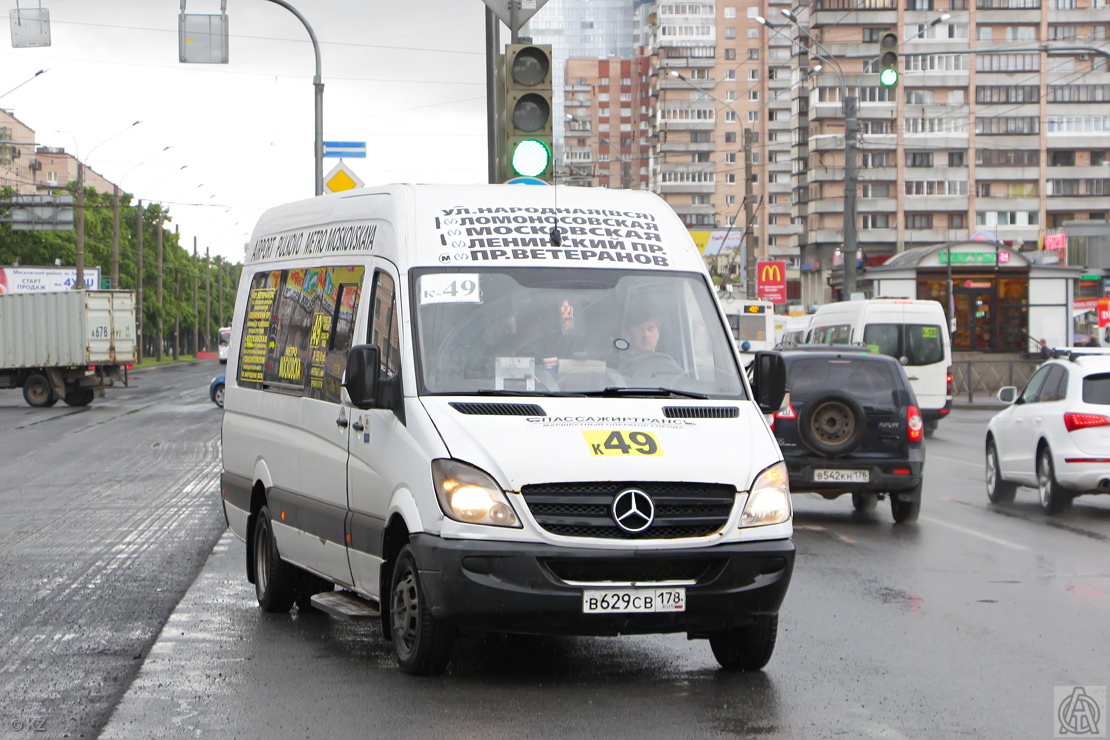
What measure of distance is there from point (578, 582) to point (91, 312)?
39708mm

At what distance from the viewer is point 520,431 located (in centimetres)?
692

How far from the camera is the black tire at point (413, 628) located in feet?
22.7

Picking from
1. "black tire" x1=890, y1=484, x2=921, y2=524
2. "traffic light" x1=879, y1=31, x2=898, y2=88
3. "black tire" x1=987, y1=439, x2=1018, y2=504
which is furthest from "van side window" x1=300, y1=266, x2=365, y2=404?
"traffic light" x1=879, y1=31, x2=898, y2=88

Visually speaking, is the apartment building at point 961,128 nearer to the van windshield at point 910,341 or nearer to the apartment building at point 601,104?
the apartment building at point 601,104

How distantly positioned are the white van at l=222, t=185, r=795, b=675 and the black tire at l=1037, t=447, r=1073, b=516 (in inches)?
328

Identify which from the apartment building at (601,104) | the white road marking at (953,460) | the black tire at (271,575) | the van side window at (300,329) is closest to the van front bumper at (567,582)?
the van side window at (300,329)

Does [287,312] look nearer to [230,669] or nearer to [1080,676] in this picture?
[230,669]

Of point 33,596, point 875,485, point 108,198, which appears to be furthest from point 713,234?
point 33,596

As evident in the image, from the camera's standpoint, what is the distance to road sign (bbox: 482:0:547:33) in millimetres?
12625

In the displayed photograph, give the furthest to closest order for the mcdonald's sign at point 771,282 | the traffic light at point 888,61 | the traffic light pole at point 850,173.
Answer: the mcdonald's sign at point 771,282 → the traffic light pole at point 850,173 → the traffic light at point 888,61

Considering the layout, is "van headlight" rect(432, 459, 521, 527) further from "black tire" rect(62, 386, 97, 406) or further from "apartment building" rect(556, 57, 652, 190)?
"apartment building" rect(556, 57, 652, 190)

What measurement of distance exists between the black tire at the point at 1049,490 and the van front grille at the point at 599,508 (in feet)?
31.4

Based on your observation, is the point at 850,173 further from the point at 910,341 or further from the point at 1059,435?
the point at 1059,435

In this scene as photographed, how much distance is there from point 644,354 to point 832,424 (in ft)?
23.6
